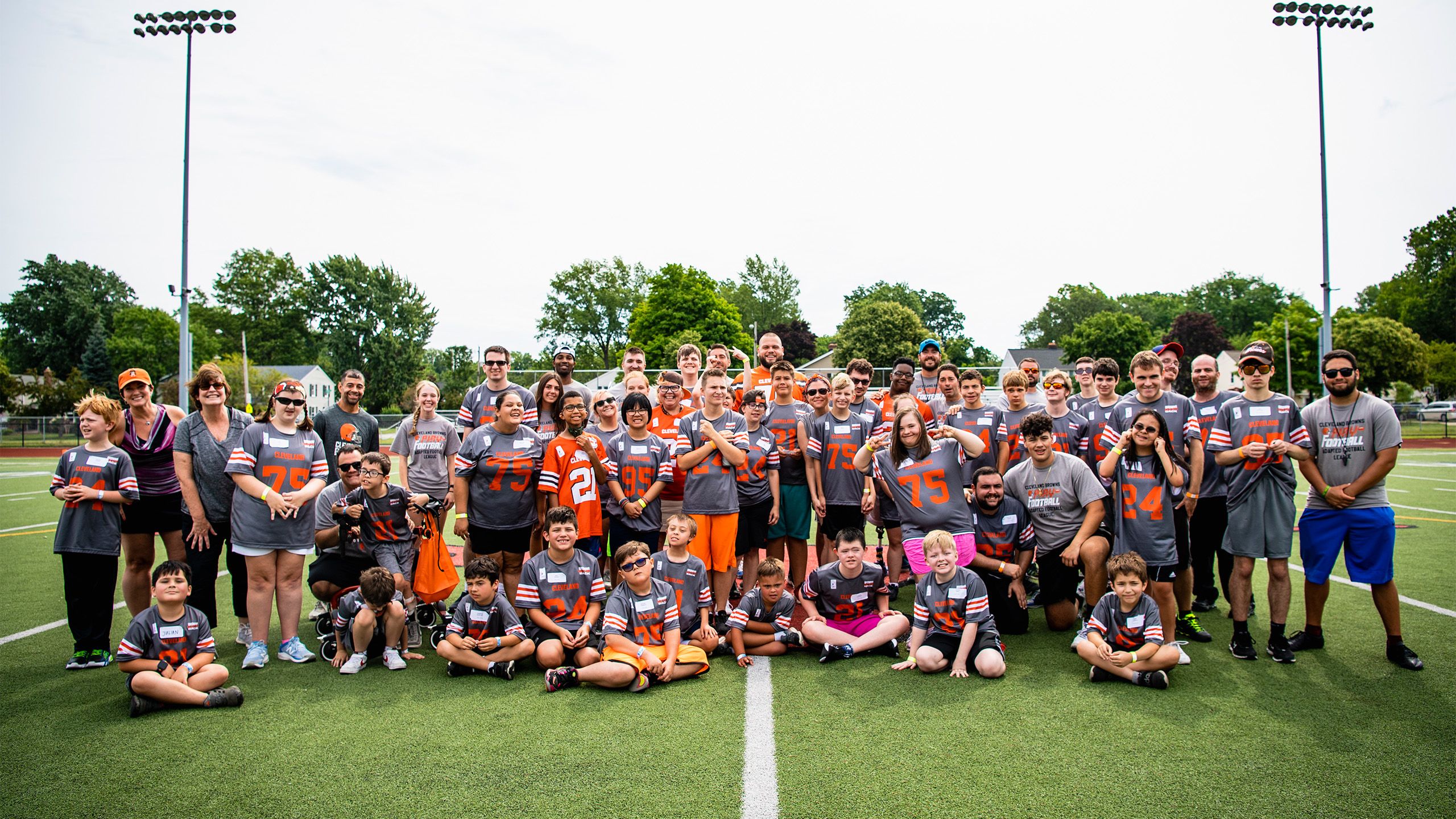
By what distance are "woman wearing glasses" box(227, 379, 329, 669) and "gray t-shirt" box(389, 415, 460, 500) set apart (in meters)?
1.18

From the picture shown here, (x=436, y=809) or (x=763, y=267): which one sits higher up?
(x=763, y=267)

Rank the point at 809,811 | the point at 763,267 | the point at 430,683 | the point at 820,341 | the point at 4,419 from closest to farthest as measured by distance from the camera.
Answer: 1. the point at 809,811
2. the point at 430,683
3. the point at 4,419
4. the point at 763,267
5. the point at 820,341

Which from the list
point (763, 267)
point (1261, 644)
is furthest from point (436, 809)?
point (763, 267)

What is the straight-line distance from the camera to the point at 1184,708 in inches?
162

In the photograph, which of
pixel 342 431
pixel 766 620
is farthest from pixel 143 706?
pixel 766 620

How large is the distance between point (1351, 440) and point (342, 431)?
744 cm

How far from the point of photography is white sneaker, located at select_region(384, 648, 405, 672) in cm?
503

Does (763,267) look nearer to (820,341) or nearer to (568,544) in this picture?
(820,341)

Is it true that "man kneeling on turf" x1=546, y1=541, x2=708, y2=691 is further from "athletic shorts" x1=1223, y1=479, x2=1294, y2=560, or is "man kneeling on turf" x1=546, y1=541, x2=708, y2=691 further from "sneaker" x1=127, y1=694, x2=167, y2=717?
"athletic shorts" x1=1223, y1=479, x2=1294, y2=560

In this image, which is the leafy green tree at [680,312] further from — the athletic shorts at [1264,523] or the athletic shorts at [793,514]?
the athletic shorts at [1264,523]

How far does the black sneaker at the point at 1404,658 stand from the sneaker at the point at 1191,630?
A: 3.17ft

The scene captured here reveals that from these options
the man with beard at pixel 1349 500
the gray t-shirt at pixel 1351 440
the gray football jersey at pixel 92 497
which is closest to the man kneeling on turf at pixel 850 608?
the man with beard at pixel 1349 500

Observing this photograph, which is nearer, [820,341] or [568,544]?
[568,544]

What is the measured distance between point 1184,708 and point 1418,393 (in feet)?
220
